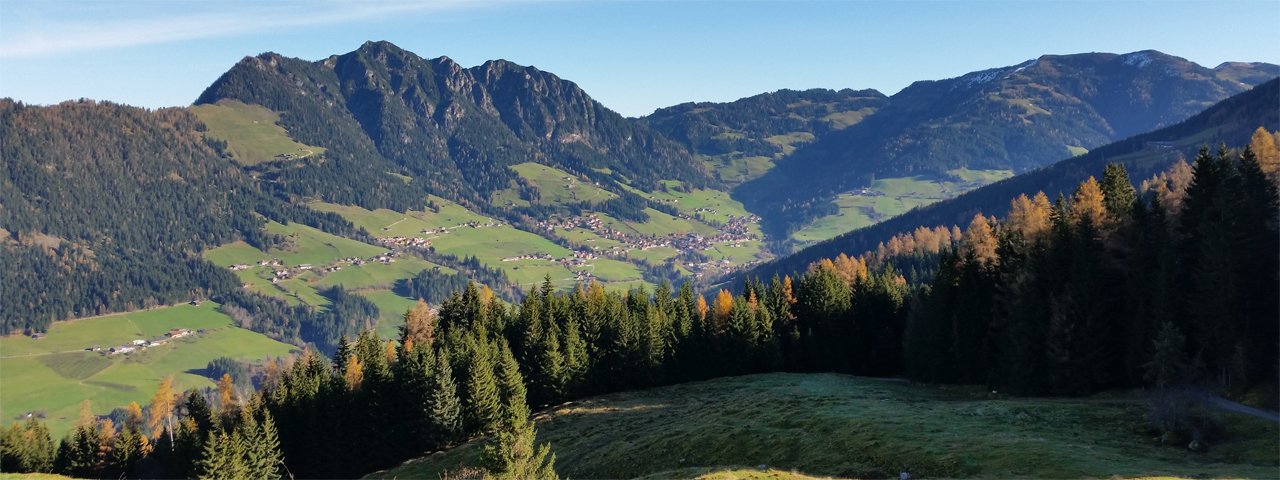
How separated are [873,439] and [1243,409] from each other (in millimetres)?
25876

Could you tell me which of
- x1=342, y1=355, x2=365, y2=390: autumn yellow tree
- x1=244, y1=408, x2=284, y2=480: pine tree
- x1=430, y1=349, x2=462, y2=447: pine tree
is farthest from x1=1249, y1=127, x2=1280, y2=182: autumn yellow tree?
x1=244, y1=408, x2=284, y2=480: pine tree

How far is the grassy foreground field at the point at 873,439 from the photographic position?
42.7 meters

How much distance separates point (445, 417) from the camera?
273 feet

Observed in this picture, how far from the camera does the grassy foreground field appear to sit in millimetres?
42688

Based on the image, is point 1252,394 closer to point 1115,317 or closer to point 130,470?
point 1115,317

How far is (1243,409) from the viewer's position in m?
53.7

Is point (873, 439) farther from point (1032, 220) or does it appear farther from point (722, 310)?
point (722, 310)

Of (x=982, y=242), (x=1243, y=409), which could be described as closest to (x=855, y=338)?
(x=982, y=242)

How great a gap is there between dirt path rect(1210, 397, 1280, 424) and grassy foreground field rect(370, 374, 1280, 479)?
228cm

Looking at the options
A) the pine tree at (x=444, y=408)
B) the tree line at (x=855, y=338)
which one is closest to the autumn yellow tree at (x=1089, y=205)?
the tree line at (x=855, y=338)

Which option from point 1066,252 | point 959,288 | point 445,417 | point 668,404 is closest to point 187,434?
point 445,417

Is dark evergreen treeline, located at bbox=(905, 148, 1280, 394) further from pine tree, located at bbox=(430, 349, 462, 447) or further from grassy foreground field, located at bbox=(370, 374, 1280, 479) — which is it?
pine tree, located at bbox=(430, 349, 462, 447)

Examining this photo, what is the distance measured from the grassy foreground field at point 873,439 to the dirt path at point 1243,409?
228 centimetres

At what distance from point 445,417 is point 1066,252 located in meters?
64.2
